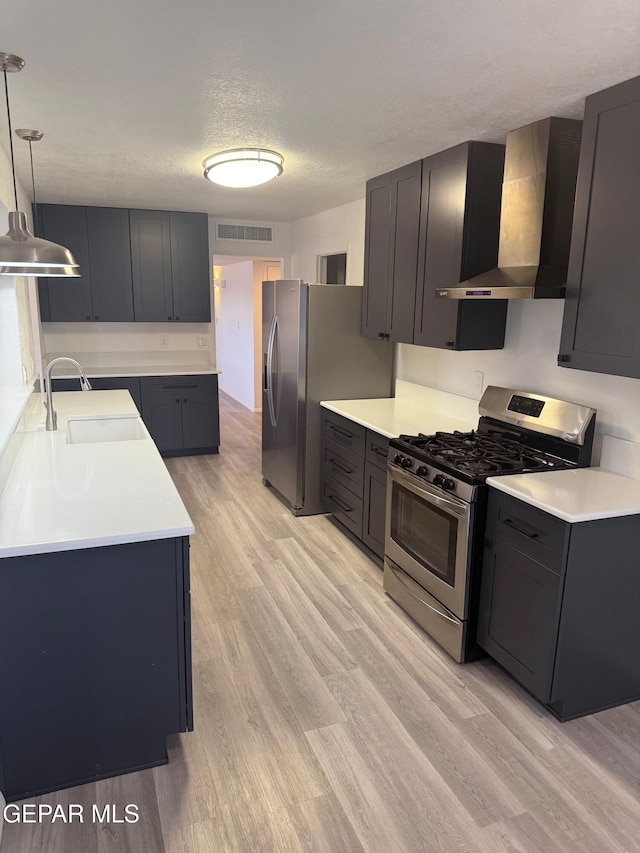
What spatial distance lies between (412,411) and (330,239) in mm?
2298

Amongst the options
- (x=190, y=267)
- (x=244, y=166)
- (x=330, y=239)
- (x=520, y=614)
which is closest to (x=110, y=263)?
(x=190, y=267)

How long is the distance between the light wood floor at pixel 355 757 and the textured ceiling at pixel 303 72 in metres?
2.43

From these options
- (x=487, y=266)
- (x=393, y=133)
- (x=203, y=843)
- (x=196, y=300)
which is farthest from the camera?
(x=196, y=300)

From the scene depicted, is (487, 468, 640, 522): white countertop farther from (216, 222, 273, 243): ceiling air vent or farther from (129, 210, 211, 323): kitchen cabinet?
(216, 222, 273, 243): ceiling air vent

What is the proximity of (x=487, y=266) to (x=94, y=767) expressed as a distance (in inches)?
113

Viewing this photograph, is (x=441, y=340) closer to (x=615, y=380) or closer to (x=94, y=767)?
(x=615, y=380)

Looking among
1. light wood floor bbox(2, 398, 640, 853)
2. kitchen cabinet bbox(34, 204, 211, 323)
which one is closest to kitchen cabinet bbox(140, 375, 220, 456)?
kitchen cabinet bbox(34, 204, 211, 323)

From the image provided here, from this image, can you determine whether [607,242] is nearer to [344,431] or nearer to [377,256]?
[377,256]

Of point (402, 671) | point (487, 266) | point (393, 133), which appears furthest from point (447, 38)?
point (402, 671)

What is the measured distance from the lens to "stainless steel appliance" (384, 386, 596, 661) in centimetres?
254

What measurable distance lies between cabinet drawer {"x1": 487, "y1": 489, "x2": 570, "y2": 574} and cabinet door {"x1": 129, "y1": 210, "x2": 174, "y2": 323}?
4441 mm

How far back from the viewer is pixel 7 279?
3.29m

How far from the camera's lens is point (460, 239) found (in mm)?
3059

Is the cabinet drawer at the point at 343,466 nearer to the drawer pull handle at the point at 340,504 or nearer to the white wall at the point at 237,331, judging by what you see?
the drawer pull handle at the point at 340,504
